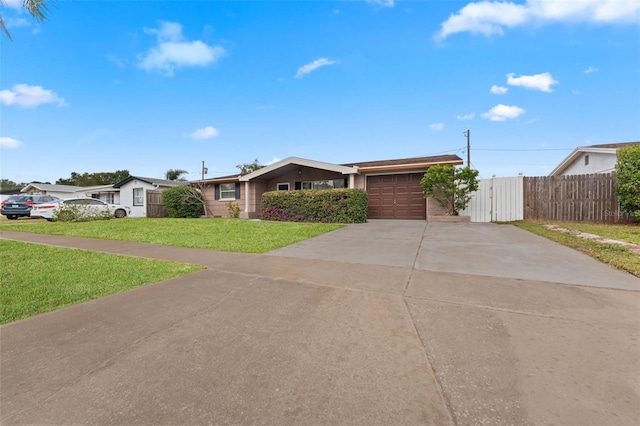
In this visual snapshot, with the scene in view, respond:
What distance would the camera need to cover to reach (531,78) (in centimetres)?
1202

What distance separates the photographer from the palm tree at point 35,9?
3.24 metres

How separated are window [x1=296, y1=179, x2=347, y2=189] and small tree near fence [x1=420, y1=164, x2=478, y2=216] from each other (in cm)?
471

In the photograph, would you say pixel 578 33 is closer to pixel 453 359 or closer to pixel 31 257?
pixel 453 359

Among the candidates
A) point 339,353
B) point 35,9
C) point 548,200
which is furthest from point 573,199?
point 35,9

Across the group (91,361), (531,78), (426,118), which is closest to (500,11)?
(531,78)

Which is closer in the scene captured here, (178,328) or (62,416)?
(62,416)

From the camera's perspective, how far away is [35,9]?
10.9 ft

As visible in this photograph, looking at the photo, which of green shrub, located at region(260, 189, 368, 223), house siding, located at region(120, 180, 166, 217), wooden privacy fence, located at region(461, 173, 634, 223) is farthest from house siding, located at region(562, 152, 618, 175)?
house siding, located at region(120, 180, 166, 217)

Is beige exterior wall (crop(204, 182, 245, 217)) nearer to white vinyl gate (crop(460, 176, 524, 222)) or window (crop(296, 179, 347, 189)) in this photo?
window (crop(296, 179, 347, 189))

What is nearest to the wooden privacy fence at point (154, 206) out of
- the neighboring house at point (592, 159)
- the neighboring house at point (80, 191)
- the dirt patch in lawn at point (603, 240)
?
the neighboring house at point (80, 191)

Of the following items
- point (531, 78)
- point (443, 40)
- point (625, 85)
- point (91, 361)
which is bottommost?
point (91, 361)

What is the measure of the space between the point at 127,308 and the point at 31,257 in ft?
16.3

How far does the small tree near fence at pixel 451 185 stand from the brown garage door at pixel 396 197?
1.24 metres

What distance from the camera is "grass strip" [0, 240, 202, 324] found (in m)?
3.31
